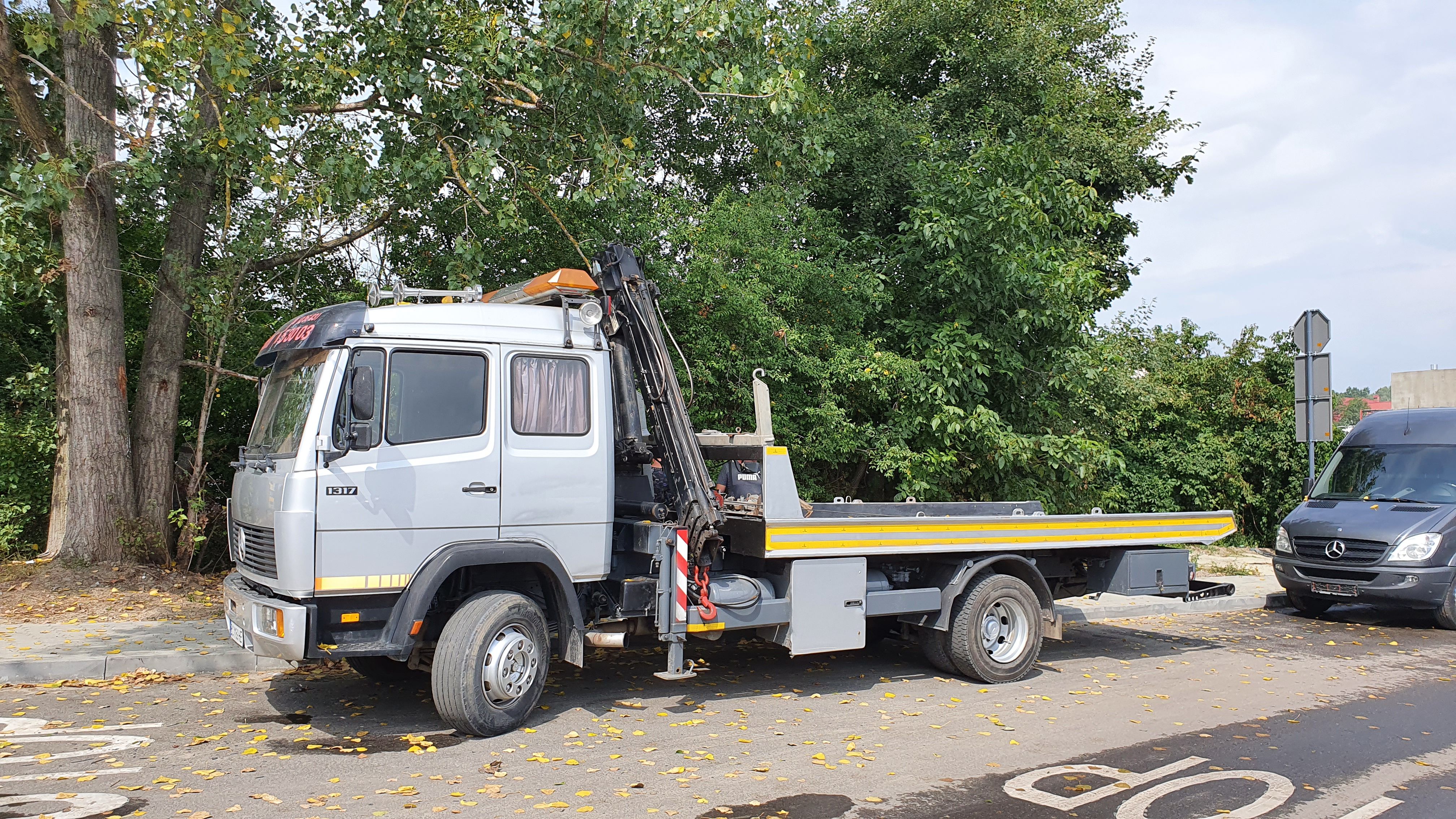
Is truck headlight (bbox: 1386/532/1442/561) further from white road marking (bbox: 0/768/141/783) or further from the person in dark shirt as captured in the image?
white road marking (bbox: 0/768/141/783)

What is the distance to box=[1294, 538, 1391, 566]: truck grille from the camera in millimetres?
10766

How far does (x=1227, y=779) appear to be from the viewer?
217 inches

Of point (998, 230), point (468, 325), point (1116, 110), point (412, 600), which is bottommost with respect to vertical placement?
point (412, 600)

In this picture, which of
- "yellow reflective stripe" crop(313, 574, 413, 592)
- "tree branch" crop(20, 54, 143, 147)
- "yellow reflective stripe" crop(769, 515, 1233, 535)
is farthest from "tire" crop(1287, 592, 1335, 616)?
"tree branch" crop(20, 54, 143, 147)

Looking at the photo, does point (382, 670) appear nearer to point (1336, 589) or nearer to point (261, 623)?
point (261, 623)

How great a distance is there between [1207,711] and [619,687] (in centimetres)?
427

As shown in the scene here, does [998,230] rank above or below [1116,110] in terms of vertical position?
below

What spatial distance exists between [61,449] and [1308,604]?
1455 centimetres

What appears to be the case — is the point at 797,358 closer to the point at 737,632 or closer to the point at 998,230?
the point at 998,230

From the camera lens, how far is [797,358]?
38.8 feet

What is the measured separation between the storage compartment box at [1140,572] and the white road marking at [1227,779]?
3.18 m

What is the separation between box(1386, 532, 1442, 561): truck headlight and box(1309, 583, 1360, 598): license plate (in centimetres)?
49

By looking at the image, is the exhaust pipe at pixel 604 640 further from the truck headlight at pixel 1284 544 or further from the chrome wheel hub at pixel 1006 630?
the truck headlight at pixel 1284 544

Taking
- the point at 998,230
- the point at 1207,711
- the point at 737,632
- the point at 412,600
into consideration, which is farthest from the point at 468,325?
the point at 998,230
